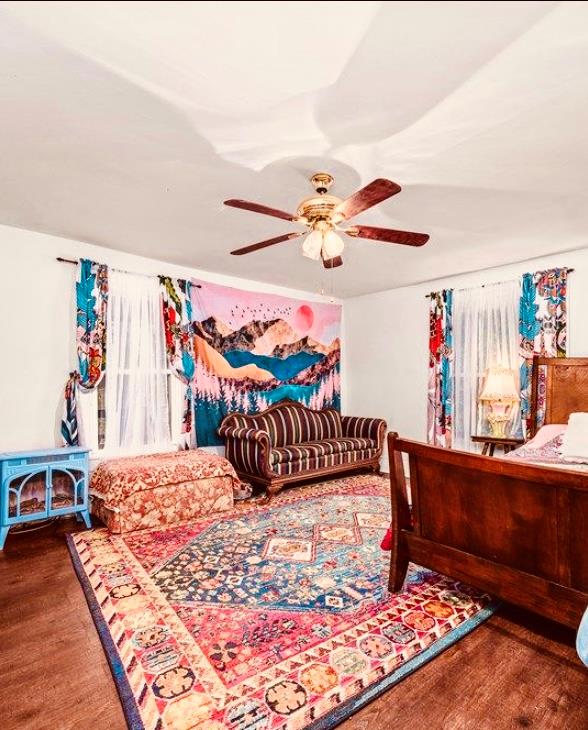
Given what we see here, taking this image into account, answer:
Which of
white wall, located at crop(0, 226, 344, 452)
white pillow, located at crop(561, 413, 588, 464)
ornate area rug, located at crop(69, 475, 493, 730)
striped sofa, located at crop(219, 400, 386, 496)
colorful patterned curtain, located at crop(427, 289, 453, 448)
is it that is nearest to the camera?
ornate area rug, located at crop(69, 475, 493, 730)

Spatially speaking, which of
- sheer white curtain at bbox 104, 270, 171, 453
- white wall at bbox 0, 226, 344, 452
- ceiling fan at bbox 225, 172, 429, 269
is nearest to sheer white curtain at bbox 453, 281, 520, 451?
ceiling fan at bbox 225, 172, 429, 269

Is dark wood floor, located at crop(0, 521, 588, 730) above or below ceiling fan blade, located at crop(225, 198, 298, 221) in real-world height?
below

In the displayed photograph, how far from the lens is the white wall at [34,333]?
139 inches

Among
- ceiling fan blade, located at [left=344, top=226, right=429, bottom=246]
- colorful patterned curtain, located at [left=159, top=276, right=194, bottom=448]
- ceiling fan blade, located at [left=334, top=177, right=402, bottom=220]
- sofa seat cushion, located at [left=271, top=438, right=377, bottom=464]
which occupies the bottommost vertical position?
sofa seat cushion, located at [left=271, top=438, right=377, bottom=464]

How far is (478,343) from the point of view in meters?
4.82

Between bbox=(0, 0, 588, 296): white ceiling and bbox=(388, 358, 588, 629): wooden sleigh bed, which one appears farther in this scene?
bbox=(388, 358, 588, 629): wooden sleigh bed

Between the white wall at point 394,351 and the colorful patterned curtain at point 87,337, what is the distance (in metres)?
3.70

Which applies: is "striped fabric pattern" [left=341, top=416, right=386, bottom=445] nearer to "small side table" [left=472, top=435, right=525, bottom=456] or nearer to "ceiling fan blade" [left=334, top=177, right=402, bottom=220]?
"small side table" [left=472, top=435, right=525, bottom=456]

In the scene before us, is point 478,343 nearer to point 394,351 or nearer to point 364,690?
point 394,351

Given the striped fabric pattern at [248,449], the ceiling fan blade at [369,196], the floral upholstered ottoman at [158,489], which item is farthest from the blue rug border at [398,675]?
the striped fabric pattern at [248,449]

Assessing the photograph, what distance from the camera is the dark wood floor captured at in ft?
4.91

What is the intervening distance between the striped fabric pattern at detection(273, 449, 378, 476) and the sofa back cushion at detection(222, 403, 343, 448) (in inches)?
21.9

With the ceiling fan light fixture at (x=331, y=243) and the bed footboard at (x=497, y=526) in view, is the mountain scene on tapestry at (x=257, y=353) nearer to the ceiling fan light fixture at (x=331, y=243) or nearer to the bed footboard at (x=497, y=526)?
the ceiling fan light fixture at (x=331, y=243)

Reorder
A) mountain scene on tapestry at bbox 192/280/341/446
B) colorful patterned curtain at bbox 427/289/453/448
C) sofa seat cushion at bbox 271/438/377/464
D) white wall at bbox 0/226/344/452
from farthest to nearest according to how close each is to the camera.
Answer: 1. colorful patterned curtain at bbox 427/289/453/448
2. mountain scene on tapestry at bbox 192/280/341/446
3. sofa seat cushion at bbox 271/438/377/464
4. white wall at bbox 0/226/344/452
